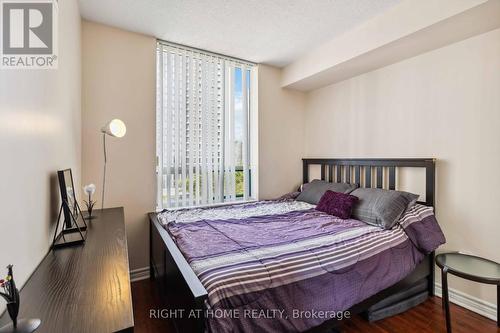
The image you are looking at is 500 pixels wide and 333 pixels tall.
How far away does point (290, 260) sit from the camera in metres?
1.45

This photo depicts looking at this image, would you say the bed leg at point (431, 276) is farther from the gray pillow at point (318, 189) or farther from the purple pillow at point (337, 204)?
the gray pillow at point (318, 189)

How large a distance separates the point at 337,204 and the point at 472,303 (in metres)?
1.32

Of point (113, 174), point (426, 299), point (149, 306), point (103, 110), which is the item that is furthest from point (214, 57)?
point (426, 299)

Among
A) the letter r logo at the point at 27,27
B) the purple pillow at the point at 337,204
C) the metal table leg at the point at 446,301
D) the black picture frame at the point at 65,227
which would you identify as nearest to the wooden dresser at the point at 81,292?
the black picture frame at the point at 65,227

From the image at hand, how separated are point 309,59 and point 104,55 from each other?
227 centimetres

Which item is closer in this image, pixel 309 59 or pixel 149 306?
pixel 149 306

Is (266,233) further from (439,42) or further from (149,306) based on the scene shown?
(439,42)

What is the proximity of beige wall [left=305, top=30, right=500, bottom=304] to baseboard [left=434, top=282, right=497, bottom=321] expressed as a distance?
0.04 metres

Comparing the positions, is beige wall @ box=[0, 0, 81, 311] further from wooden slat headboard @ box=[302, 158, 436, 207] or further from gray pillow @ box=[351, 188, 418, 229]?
wooden slat headboard @ box=[302, 158, 436, 207]

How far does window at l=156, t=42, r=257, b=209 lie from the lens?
2.72m

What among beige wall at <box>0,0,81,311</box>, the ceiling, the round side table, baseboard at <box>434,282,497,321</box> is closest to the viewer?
beige wall at <box>0,0,81,311</box>

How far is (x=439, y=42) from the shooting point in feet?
6.93

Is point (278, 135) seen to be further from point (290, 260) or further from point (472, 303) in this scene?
point (472, 303)

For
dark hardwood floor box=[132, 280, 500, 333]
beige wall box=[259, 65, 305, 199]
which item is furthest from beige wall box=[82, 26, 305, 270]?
beige wall box=[259, 65, 305, 199]
